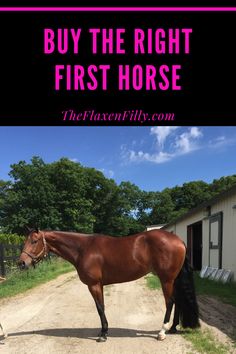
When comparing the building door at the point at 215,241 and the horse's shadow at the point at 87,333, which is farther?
the building door at the point at 215,241

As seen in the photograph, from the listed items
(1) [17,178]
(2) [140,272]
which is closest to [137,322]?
(2) [140,272]

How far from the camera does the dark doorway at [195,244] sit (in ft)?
79.3

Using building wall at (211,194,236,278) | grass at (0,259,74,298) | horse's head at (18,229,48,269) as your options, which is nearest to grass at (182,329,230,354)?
horse's head at (18,229,48,269)

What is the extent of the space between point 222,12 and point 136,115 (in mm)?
2991

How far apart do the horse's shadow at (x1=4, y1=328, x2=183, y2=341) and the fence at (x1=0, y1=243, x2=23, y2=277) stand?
8748mm

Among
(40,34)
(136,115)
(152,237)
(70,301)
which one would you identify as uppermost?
(40,34)

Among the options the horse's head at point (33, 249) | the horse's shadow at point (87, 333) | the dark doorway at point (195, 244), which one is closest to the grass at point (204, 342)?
the horse's shadow at point (87, 333)

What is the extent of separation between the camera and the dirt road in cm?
619

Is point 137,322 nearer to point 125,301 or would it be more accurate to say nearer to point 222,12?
point 125,301

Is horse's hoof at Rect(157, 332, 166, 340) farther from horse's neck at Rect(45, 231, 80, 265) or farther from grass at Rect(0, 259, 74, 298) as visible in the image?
grass at Rect(0, 259, 74, 298)

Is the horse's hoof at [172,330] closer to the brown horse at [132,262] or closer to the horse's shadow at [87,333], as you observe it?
the brown horse at [132,262]

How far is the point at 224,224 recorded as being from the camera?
15.1m

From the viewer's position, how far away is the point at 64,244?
720cm

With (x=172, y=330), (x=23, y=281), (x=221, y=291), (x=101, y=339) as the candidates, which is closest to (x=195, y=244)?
(x=23, y=281)
